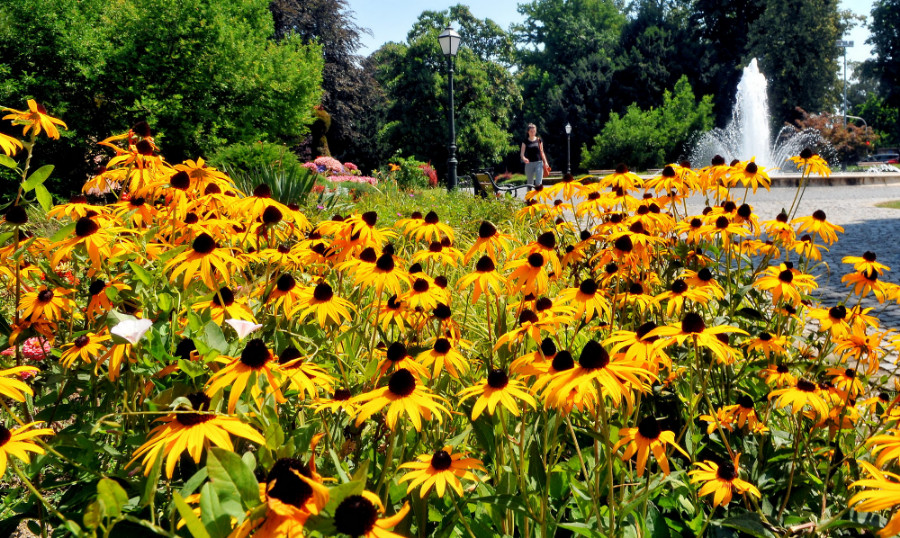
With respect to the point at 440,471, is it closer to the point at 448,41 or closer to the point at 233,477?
the point at 233,477

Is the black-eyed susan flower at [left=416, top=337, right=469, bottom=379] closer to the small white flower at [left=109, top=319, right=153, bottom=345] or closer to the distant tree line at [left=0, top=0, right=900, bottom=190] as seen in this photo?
the small white flower at [left=109, top=319, right=153, bottom=345]

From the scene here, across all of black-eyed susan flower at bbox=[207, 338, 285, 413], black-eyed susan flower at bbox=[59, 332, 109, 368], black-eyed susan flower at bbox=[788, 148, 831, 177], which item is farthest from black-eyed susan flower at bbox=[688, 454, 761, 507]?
black-eyed susan flower at bbox=[788, 148, 831, 177]

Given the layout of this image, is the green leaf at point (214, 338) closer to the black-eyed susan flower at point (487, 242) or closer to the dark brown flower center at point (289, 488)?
the dark brown flower center at point (289, 488)

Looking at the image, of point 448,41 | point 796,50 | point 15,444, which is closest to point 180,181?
point 15,444

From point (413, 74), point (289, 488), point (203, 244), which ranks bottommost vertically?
point (289, 488)

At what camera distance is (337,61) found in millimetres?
25688

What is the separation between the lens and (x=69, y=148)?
33.4 feet

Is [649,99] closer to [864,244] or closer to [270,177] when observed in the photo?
[864,244]

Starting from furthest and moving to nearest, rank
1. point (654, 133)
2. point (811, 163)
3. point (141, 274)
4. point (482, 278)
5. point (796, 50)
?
point (796, 50)
point (654, 133)
point (811, 163)
point (482, 278)
point (141, 274)

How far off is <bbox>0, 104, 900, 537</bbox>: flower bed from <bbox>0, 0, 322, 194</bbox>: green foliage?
7930 millimetres

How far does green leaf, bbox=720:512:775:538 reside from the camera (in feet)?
4.30

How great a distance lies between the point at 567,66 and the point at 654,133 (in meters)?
18.1

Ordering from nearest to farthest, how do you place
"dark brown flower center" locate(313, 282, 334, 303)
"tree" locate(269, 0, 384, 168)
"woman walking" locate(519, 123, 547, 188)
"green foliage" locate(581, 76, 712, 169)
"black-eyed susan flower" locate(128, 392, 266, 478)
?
"black-eyed susan flower" locate(128, 392, 266, 478) → "dark brown flower center" locate(313, 282, 334, 303) → "woman walking" locate(519, 123, 547, 188) → "tree" locate(269, 0, 384, 168) → "green foliage" locate(581, 76, 712, 169)

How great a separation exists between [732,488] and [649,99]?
40.9 metres
